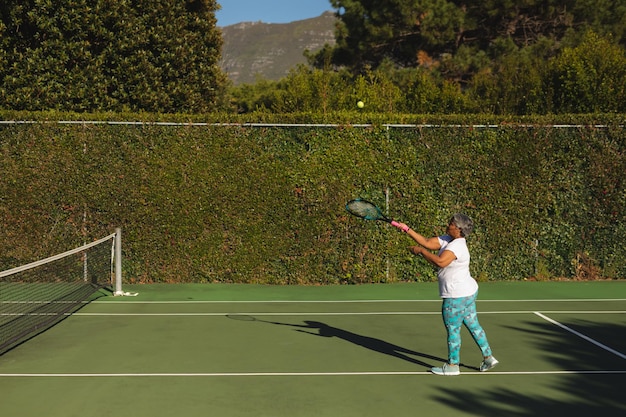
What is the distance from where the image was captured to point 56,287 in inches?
529

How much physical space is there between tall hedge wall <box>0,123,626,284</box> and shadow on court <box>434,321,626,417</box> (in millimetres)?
4995

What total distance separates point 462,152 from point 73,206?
286 inches

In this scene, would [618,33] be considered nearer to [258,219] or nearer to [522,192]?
[522,192]

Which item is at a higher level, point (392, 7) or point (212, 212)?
point (392, 7)

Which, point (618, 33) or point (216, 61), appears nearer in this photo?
point (216, 61)

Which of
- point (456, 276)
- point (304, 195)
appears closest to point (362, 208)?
point (456, 276)

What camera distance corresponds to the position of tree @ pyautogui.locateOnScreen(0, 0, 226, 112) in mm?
18688

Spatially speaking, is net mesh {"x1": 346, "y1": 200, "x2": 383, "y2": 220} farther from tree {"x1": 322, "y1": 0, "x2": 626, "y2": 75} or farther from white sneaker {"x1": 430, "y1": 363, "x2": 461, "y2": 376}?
tree {"x1": 322, "y1": 0, "x2": 626, "y2": 75}

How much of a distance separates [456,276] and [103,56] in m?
14.8

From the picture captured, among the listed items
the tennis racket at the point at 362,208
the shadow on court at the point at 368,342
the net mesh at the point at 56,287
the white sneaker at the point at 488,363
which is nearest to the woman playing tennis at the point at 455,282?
the white sneaker at the point at 488,363

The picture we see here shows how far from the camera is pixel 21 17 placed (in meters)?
18.9

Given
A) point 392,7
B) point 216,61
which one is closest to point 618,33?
point 392,7

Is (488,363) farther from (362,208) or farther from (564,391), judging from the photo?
(362,208)

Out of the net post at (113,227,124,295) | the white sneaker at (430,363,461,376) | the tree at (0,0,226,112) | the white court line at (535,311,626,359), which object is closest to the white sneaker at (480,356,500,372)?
the white sneaker at (430,363,461,376)
